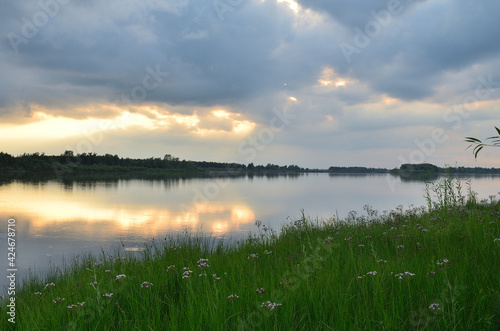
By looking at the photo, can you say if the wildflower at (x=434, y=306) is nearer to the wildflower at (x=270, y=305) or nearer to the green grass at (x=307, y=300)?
the green grass at (x=307, y=300)

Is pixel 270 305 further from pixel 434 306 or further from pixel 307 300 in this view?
pixel 434 306

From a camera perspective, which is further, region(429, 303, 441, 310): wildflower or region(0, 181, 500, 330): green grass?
region(0, 181, 500, 330): green grass

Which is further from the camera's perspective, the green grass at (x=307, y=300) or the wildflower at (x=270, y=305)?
the green grass at (x=307, y=300)

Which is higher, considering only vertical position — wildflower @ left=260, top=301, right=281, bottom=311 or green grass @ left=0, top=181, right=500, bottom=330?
wildflower @ left=260, top=301, right=281, bottom=311

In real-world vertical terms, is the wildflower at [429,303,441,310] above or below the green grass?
above

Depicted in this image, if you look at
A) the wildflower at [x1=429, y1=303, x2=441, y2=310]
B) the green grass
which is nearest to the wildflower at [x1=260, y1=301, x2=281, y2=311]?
the green grass

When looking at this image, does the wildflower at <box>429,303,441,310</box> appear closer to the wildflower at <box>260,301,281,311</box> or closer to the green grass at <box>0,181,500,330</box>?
the green grass at <box>0,181,500,330</box>

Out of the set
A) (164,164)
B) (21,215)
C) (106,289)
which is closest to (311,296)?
(106,289)

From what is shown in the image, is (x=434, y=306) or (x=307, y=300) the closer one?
(x=434, y=306)

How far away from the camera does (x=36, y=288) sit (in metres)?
8.16

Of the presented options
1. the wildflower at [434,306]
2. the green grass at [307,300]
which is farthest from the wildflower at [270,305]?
the wildflower at [434,306]

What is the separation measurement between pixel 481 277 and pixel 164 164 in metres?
136

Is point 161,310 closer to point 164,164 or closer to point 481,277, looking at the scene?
point 481,277

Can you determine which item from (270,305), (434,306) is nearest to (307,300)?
(270,305)
